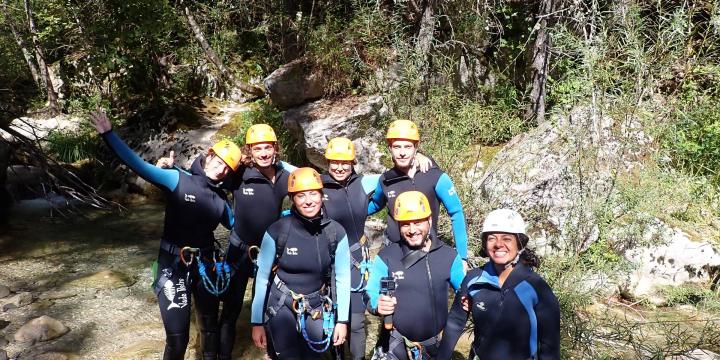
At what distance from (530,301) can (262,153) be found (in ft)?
8.23

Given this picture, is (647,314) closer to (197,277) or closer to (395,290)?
(395,290)

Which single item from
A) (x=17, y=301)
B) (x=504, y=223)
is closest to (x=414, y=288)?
(x=504, y=223)

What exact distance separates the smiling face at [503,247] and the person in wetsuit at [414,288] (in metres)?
0.61

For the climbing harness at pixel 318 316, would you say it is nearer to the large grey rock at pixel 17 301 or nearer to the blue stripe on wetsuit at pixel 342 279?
the blue stripe on wetsuit at pixel 342 279

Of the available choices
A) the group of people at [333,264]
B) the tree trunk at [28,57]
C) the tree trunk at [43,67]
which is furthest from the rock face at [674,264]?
the tree trunk at [43,67]

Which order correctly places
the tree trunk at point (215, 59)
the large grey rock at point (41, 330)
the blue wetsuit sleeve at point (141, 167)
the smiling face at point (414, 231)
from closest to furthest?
the smiling face at point (414, 231) → the blue wetsuit sleeve at point (141, 167) → the large grey rock at point (41, 330) → the tree trunk at point (215, 59)

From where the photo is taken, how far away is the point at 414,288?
3.58 m

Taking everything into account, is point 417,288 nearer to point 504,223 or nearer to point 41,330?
point 504,223

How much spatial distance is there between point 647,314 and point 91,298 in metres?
7.02

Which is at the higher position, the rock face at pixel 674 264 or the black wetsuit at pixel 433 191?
the black wetsuit at pixel 433 191

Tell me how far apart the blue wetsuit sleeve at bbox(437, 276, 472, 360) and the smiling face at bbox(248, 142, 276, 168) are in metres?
2.02

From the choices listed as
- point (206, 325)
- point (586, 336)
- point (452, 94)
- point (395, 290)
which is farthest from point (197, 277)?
point (452, 94)

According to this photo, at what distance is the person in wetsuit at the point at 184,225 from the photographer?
4.18 meters

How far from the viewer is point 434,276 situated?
11.7ft
